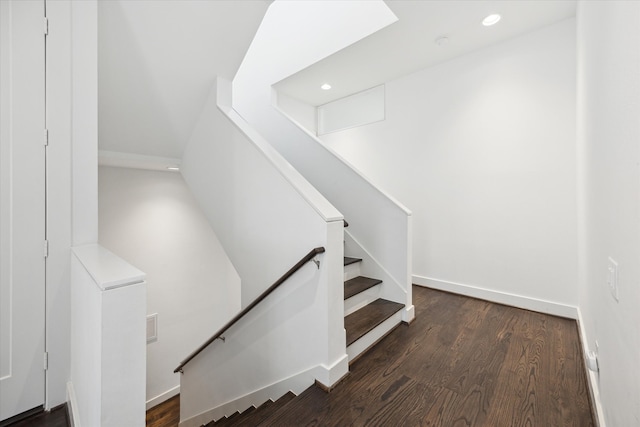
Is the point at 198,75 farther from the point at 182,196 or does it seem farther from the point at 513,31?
A: the point at 513,31

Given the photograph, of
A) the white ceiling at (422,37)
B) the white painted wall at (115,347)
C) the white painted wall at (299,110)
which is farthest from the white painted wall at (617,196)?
the white painted wall at (299,110)

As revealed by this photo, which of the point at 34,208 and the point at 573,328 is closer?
the point at 34,208

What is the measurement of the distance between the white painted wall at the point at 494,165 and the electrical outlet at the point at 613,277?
1876 mm

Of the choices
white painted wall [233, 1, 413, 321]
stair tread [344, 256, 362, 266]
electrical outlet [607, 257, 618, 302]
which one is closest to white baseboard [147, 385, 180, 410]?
stair tread [344, 256, 362, 266]

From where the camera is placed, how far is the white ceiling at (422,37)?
2252 millimetres

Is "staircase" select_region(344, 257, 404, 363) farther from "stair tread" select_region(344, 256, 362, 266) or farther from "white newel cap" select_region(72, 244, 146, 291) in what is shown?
"white newel cap" select_region(72, 244, 146, 291)

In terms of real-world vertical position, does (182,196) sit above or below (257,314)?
above

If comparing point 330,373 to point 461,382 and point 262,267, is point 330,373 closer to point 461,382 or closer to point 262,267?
point 461,382

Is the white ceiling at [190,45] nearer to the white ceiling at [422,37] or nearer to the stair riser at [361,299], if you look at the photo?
the white ceiling at [422,37]

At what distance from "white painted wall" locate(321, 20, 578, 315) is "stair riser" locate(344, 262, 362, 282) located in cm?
108

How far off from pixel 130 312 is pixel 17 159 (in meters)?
1.28

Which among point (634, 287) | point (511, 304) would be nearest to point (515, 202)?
point (511, 304)

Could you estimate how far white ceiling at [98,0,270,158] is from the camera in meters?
2.00

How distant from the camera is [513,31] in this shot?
2566 millimetres
